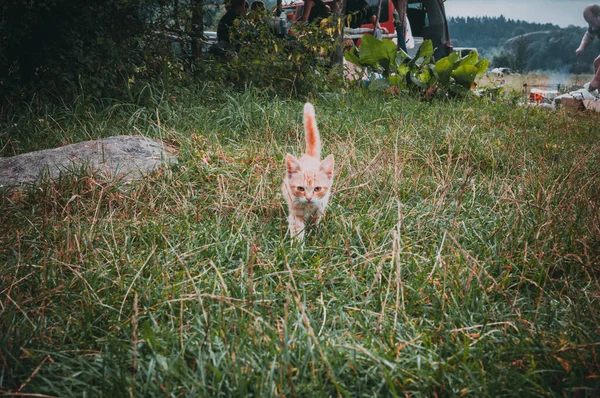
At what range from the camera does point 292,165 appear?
2.91 meters

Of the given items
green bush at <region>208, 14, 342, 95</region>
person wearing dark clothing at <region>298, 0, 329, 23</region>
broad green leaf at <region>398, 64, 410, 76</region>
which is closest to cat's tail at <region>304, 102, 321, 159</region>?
green bush at <region>208, 14, 342, 95</region>

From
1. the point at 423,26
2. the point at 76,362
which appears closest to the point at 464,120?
the point at 76,362

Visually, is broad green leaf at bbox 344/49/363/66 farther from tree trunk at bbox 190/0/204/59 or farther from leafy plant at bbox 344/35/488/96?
tree trunk at bbox 190/0/204/59

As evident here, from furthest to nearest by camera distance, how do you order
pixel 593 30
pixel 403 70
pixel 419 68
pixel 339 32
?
pixel 593 30 → pixel 419 68 → pixel 403 70 → pixel 339 32

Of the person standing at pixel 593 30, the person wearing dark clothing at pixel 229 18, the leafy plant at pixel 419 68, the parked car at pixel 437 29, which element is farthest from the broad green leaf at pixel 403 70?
the parked car at pixel 437 29

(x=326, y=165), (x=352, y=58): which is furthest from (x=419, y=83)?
(x=326, y=165)

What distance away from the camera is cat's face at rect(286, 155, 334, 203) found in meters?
2.82

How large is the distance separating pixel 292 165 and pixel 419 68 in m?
4.73

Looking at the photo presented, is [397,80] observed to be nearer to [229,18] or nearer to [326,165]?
[229,18]

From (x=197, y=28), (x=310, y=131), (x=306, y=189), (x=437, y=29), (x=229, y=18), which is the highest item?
(x=437, y=29)

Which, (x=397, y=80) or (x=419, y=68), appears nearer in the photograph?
(x=397, y=80)

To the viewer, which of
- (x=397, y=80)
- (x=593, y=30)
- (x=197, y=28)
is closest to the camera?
(x=197, y=28)

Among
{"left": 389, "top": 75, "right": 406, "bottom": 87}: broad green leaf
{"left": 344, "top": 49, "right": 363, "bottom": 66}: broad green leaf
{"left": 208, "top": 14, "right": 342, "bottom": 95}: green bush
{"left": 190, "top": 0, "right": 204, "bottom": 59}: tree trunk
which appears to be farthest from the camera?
{"left": 344, "top": 49, "right": 363, "bottom": 66}: broad green leaf

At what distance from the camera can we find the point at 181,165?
11.7 ft
